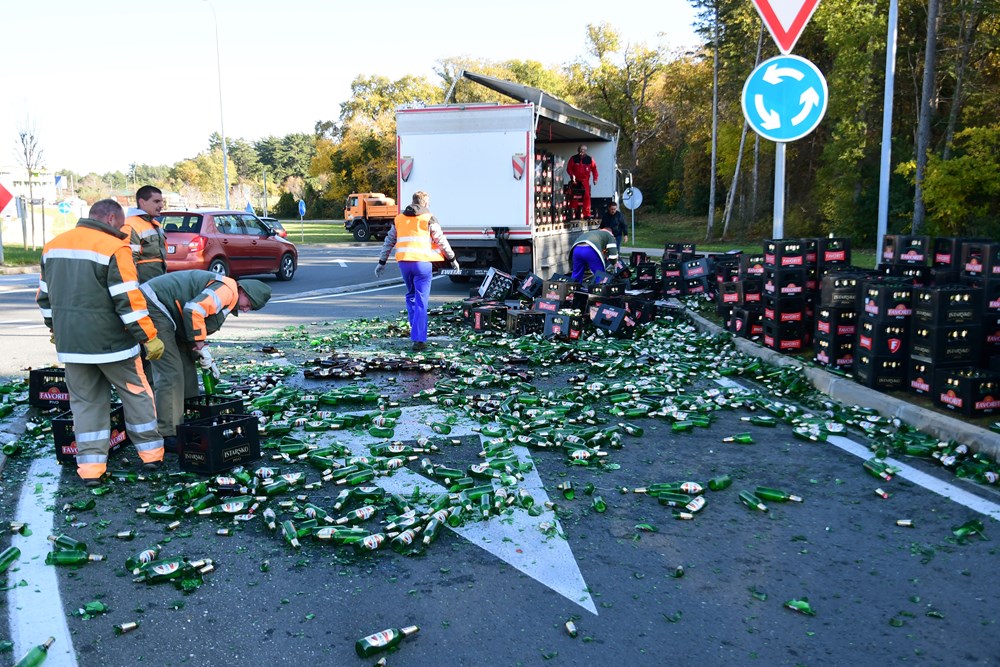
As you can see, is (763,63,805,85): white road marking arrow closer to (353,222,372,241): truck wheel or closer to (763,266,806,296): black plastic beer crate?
(763,266,806,296): black plastic beer crate

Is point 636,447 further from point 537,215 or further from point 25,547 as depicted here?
point 537,215

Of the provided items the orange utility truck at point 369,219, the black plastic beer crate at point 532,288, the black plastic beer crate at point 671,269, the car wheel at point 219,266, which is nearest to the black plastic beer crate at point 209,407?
the black plastic beer crate at point 532,288

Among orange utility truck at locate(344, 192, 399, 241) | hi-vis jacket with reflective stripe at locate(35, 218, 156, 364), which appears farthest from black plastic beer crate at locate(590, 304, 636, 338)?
orange utility truck at locate(344, 192, 399, 241)

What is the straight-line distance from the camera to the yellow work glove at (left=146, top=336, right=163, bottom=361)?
5.58 metres

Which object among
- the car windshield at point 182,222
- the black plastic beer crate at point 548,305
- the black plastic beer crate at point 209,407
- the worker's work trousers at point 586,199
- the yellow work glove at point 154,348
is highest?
the worker's work trousers at point 586,199

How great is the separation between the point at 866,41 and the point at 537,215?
2231 cm

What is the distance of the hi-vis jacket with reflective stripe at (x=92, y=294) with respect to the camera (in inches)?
212

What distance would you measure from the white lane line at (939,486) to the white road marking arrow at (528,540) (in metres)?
2.40

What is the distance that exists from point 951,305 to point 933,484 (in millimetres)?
2162

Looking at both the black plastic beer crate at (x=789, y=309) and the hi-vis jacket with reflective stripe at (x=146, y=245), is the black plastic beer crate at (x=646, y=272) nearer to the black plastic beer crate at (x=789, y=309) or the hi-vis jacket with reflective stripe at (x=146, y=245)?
the black plastic beer crate at (x=789, y=309)

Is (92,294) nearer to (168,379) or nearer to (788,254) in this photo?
(168,379)

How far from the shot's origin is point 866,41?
31875 mm

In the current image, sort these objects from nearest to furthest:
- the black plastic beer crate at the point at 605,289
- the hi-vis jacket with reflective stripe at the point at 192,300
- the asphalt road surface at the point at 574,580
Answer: the asphalt road surface at the point at 574,580 → the hi-vis jacket with reflective stripe at the point at 192,300 → the black plastic beer crate at the point at 605,289

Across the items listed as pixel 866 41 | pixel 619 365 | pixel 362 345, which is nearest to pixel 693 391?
pixel 619 365
